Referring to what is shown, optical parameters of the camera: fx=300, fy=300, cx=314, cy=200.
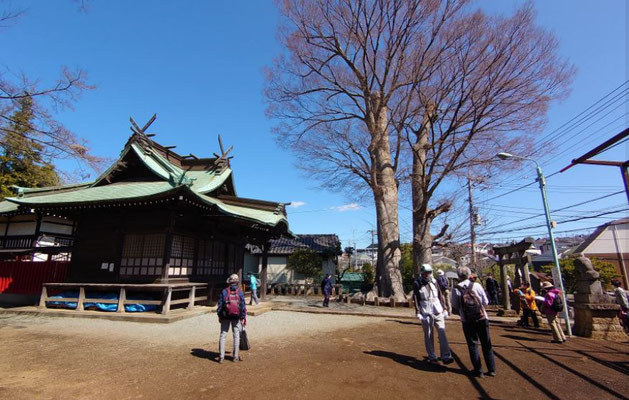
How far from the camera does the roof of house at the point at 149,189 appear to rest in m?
11.2

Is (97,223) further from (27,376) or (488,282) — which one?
(488,282)

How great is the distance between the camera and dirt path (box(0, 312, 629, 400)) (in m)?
4.35

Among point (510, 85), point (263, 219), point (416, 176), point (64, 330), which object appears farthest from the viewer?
point (416, 176)

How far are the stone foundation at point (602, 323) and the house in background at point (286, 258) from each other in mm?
17814

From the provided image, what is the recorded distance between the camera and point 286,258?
85.5 ft

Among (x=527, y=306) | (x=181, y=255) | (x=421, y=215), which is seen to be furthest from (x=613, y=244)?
(x=181, y=255)

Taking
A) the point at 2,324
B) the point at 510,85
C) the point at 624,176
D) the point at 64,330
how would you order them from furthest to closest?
1. the point at 510,85
2. the point at 2,324
3. the point at 64,330
4. the point at 624,176

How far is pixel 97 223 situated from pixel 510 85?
18104 mm

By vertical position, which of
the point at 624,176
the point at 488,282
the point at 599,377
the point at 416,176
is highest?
the point at 416,176

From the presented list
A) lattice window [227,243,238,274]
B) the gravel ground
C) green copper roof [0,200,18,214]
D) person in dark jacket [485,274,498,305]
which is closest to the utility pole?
person in dark jacket [485,274,498,305]

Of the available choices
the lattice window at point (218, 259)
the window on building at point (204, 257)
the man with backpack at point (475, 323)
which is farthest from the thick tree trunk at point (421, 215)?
the window on building at point (204, 257)

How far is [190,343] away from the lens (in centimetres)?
711

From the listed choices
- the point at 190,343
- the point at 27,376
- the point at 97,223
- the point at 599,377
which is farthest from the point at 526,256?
the point at 97,223

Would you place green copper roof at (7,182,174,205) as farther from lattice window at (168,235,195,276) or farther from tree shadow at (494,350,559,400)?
tree shadow at (494,350,559,400)
